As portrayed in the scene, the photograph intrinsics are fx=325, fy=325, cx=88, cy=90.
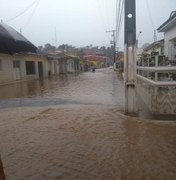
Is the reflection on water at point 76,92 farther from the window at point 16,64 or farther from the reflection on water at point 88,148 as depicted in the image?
the window at point 16,64

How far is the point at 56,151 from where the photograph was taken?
5867mm

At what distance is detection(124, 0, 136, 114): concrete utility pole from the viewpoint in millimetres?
8906

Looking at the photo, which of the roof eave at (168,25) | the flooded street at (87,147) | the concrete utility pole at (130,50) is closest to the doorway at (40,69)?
the roof eave at (168,25)

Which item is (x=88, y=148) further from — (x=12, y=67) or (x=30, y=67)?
(x=30, y=67)

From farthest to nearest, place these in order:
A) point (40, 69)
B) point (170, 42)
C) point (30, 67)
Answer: point (40, 69) < point (30, 67) < point (170, 42)

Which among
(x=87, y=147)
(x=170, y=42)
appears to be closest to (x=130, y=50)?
(x=87, y=147)

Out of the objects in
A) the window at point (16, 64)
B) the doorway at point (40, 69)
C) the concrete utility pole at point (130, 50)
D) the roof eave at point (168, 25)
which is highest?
the roof eave at point (168, 25)

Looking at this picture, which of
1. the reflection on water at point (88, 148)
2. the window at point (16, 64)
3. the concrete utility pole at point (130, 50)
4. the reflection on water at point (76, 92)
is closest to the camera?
the reflection on water at point (88, 148)

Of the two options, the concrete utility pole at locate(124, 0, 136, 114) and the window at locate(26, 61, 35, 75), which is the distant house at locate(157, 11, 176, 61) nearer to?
the concrete utility pole at locate(124, 0, 136, 114)

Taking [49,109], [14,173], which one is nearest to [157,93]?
[49,109]

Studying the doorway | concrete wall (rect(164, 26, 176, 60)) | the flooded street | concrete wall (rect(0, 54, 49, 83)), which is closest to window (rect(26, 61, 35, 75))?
concrete wall (rect(0, 54, 49, 83))

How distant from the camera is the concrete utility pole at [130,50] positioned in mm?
8906

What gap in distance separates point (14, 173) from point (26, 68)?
107 ft

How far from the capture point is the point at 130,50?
29.3 ft
